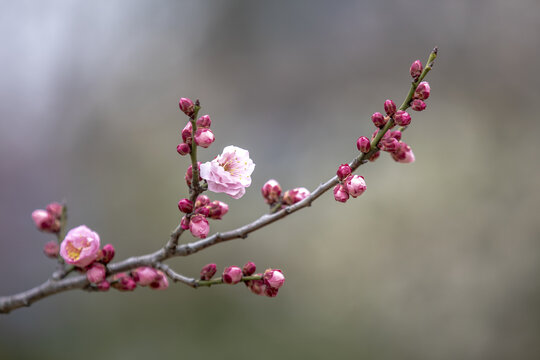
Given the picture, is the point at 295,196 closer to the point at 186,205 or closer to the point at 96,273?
the point at 186,205

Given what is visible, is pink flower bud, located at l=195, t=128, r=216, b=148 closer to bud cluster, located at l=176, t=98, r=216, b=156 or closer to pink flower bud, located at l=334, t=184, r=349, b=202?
bud cluster, located at l=176, t=98, r=216, b=156

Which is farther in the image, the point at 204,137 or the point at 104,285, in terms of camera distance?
the point at 104,285

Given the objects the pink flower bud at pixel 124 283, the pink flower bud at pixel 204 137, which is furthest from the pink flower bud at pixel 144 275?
the pink flower bud at pixel 204 137

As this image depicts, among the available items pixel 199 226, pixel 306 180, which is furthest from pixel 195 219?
pixel 306 180

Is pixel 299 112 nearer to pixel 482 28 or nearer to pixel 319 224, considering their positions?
pixel 319 224

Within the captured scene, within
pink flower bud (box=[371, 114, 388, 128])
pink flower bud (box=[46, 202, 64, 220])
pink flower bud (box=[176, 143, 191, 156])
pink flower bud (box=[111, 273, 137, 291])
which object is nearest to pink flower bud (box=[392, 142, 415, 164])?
pink flower bud (box=[371, 114, 388, 128])

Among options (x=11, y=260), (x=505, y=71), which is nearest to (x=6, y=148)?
(x=11, y=260)
